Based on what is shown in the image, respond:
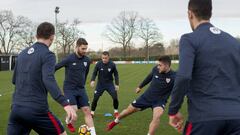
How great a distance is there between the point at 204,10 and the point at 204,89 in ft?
2.55

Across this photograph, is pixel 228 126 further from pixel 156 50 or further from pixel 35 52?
pixel 156 50

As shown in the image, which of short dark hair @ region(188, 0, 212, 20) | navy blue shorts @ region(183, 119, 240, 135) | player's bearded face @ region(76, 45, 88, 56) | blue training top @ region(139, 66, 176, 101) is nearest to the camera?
navy blue shorts @ region(183, 119, 240, 135)

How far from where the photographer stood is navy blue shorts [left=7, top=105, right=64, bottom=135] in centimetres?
582

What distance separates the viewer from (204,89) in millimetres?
4348

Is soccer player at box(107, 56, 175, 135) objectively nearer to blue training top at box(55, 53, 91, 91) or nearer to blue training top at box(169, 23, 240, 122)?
blue training top at box(55, 53, 91, 91)

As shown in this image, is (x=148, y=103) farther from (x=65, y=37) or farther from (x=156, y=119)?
(x=65, y=37)

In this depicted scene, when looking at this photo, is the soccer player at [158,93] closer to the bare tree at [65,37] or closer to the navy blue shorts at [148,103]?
the navy blue shorts at [148,103]

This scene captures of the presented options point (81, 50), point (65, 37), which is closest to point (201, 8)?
point (81, 50)

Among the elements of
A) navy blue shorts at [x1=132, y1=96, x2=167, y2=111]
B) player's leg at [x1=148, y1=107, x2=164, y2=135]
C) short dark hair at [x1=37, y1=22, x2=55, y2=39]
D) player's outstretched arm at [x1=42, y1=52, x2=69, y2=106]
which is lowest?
player's leg at [x1=148, y1=107, x2=164, y2=135]

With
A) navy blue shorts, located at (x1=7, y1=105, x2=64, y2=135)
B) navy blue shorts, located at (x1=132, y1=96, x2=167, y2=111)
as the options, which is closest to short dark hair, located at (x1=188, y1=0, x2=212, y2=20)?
navy blue shorts, located at (x1=7, y1=105, x2=64, y2=135)

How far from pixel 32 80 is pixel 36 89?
13cm

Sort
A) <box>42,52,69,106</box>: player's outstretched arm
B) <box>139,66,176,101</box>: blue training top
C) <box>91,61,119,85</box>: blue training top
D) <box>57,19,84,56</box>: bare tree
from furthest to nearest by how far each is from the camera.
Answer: <box>57,19,84,56</box>: bare tree, <box>91,61,119,85</box>: blue training top, <box>139,66,176,101</box>: blue training top, <box>42,52,69,106</box>: player's outstretched arm

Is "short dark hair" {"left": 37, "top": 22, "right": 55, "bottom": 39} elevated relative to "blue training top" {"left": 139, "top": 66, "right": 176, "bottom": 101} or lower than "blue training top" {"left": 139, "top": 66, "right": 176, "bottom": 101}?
elevated

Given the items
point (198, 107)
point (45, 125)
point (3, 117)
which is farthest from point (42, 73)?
point (3, 117)
